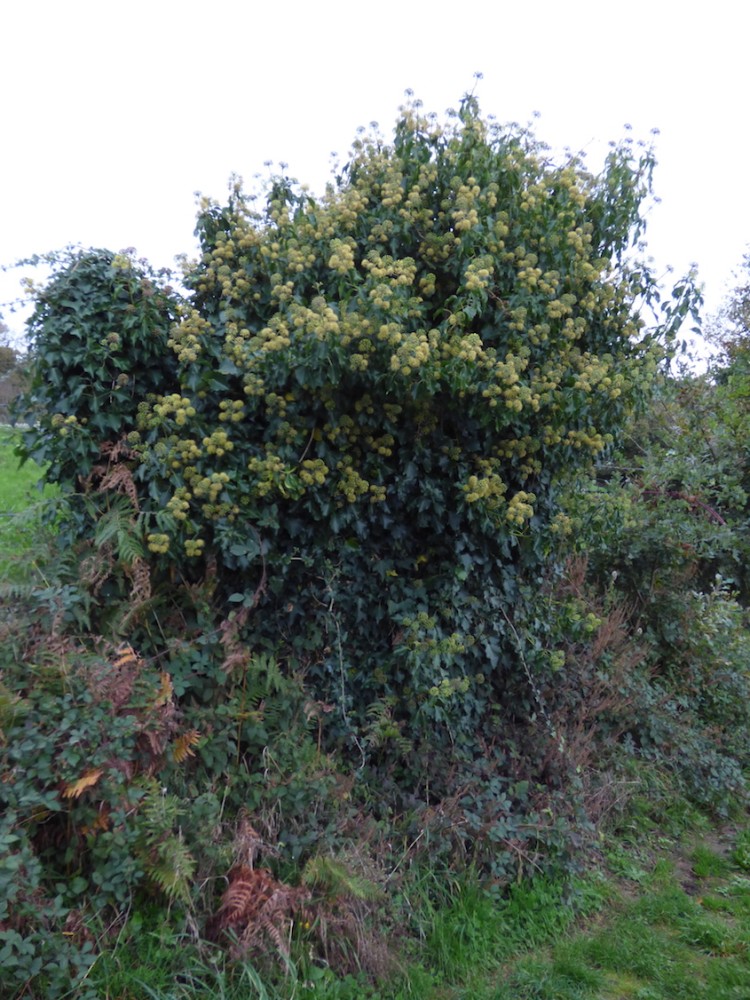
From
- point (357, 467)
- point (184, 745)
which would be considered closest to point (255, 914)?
point (184, 745)

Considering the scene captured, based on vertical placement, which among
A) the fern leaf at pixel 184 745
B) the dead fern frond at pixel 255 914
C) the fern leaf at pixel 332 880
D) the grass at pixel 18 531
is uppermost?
the grass at pixel 18 531

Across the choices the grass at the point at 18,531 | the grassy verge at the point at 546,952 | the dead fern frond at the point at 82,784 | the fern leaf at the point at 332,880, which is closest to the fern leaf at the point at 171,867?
the grassy verge at the point at 546,952

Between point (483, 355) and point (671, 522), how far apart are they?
407cm

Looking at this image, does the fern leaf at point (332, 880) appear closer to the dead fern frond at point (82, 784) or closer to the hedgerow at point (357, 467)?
Answer: the hedgerow at point (357, 467)

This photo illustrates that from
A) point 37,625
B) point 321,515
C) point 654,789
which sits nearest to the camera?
point 37,625

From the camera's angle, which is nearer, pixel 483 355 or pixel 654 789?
A: pixel 483 355

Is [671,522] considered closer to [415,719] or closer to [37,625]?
[415,719]

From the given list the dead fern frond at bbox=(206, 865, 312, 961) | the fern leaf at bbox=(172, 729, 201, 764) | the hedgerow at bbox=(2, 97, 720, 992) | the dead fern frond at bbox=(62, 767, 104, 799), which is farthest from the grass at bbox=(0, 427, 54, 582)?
the dead fern frond at bbox=(206, 865, 312, 961)

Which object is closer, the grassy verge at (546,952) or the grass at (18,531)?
the grassy verge at (546,952)

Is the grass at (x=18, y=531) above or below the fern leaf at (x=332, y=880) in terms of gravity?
above

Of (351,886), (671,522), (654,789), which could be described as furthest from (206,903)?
(671,522)

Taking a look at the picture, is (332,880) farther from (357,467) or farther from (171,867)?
(357,467)

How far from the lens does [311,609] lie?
5.23 metres

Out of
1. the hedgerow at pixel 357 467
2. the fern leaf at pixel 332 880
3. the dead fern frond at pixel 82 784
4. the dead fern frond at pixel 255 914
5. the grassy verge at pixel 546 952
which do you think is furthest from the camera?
the hedgerow at pixel 357 467
